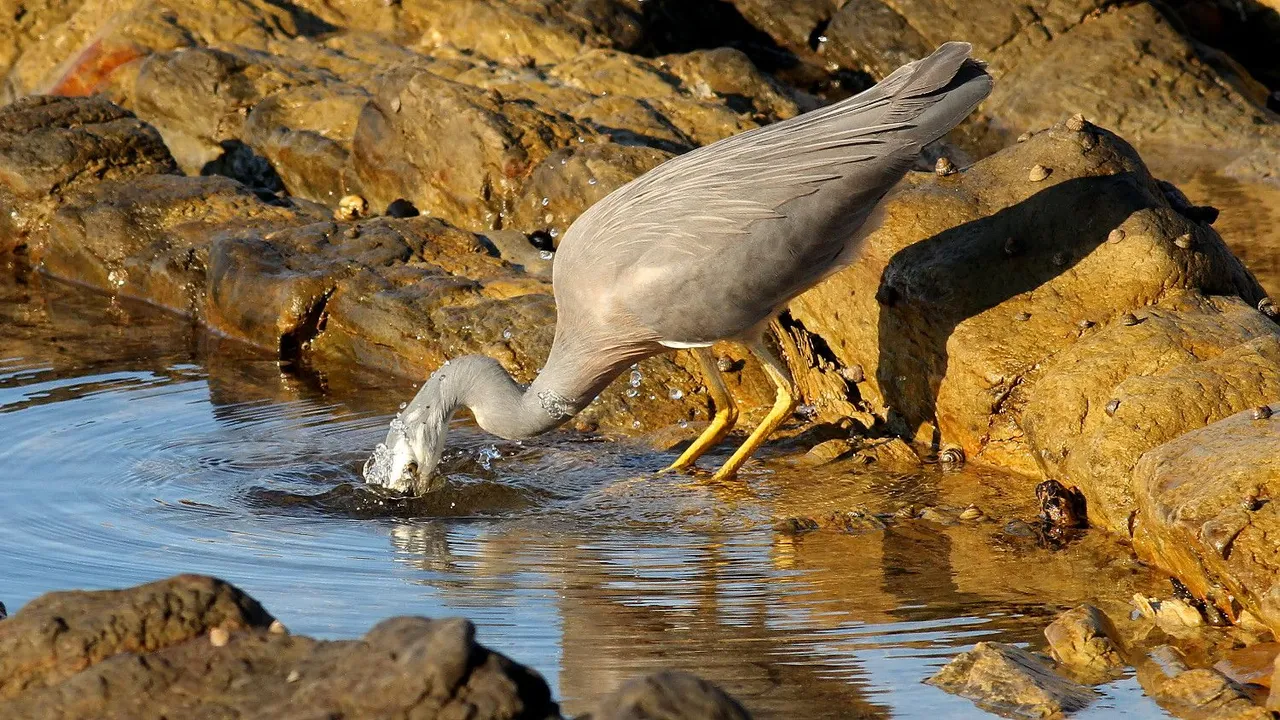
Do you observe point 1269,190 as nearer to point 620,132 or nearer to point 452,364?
point 620,132

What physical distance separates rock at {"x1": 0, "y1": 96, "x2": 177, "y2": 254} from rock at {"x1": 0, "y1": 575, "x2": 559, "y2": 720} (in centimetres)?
913

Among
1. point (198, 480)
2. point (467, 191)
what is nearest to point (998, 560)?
point (198, 480)

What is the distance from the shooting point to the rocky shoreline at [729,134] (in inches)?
266

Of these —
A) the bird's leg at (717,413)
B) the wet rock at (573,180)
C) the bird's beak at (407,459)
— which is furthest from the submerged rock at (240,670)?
the wet rock at (573,180)

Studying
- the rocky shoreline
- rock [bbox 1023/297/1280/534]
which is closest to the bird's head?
the rocky shoreline

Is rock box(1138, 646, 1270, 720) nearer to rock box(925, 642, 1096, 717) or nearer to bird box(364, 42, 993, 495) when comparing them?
rock box(925, 642, 1096, 717)

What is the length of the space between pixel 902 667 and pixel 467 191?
23.1 ft

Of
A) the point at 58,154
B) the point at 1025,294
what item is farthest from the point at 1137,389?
the point at 58,154

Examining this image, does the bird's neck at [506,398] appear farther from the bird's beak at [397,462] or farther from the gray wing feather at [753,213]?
the gray wing feather at [753,213]

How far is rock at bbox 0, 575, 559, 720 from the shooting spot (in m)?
3.30

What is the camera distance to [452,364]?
7258 mm

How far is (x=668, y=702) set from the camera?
3.21m

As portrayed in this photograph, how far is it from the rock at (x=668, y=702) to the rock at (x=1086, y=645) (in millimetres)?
2013

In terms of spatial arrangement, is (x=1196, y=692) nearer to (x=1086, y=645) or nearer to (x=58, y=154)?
(x=1086, y=645)
